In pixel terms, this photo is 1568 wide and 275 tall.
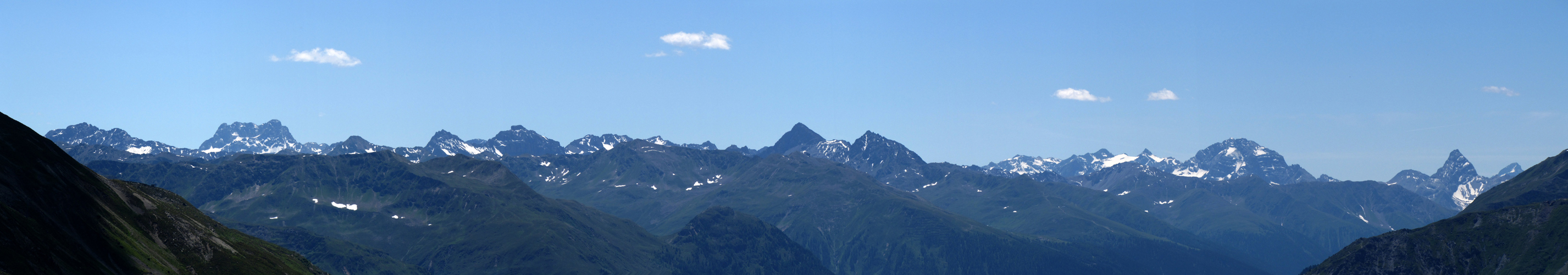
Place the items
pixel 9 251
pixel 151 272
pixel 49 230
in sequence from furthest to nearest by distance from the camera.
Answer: pixel 151 272, pixel 49 230, pixel 9 251

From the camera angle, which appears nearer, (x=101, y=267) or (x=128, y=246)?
(x=101, y=267)

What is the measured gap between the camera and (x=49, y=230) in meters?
181

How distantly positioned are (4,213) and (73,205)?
28380 mm

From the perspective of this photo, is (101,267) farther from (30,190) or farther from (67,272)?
(30,190)

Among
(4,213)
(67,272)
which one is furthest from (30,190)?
(67,272)

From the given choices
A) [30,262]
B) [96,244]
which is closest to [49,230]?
[96,244]

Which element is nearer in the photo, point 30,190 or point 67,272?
point 67,272

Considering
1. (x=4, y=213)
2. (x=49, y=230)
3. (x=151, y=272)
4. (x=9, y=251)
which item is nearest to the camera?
(x=9, y=251)

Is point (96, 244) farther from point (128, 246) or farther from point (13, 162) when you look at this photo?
point (13, 162)

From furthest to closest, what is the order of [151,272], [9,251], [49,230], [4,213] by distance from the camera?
1. [151,272]
2. [49,230]
3. [4,213]
4. [9,251]

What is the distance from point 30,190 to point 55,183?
837cm

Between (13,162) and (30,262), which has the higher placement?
(13,162)

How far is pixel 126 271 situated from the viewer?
186 meters

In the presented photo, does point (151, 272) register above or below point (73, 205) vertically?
below
